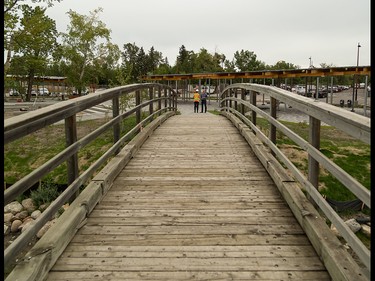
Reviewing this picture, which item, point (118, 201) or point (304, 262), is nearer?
point (304, 262)


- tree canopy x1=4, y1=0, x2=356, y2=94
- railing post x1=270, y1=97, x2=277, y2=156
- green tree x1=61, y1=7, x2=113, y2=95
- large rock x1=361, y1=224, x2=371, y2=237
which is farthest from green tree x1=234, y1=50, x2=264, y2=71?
railing post x1=270, y1=97, x2=277, y2=156

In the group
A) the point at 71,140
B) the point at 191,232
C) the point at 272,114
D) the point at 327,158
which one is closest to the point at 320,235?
the point at 327,158

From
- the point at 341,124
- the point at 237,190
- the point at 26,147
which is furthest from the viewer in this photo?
the point at 26,147

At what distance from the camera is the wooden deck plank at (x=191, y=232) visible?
2.47m

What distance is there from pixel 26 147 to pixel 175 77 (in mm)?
18578

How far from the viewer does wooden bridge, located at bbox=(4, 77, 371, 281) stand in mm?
2379

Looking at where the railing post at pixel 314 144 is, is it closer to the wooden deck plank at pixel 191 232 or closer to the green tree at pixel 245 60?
the wooden deck plank at pixel 191 232

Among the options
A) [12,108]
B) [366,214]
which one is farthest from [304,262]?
[12,108]

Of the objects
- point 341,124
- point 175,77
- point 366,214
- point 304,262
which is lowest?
point 366,214

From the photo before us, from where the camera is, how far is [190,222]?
3.26m

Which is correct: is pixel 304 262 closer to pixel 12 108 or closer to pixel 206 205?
pixel 206 205

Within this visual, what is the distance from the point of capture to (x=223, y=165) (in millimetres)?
5266

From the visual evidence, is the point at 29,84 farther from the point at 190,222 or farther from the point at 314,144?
the point at 314,144

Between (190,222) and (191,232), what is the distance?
0.21 metres
